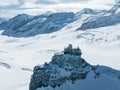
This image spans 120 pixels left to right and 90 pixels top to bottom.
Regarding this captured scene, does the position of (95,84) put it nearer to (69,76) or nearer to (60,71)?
(69,76)

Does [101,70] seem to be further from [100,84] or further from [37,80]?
[37,80]

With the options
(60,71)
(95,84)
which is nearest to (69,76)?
(60,71)

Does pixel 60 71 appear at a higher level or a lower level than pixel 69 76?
higher

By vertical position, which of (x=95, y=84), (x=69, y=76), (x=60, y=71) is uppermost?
(x=60, y=71)

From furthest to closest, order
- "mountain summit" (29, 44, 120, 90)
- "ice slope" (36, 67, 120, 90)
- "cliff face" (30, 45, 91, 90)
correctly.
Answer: "ice slope" (36, 67, 120, 90) → "mountain summit" (29, 44, 120, 90) → "cliff face" (30, 45, 91, 90)

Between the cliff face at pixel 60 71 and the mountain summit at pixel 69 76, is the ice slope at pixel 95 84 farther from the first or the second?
the cliff face at pixel 60 71

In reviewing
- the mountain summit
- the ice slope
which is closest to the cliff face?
the mountain summit

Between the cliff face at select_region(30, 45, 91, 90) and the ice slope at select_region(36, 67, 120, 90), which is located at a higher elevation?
the cliff face at select_region(30, 45, 91, 90)

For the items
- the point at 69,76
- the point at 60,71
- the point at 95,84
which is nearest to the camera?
the point at 69,76

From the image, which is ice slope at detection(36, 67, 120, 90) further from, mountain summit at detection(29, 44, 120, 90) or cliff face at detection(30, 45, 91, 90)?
cliff face at detection(30, 45, 91, 90)
